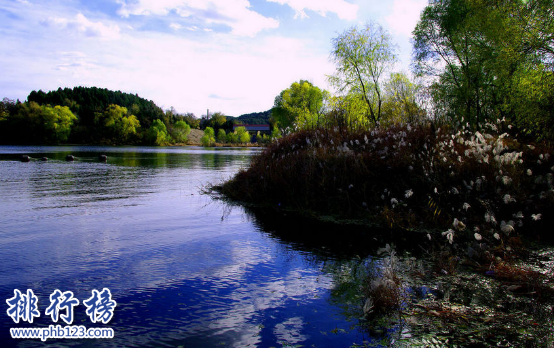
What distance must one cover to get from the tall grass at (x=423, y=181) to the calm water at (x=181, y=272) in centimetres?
196

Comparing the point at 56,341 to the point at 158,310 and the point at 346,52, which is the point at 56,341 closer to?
the point at 158,310

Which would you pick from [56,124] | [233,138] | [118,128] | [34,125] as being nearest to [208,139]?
[233,138]

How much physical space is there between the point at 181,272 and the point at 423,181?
7.44 m

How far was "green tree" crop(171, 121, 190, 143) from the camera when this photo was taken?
6225 inches

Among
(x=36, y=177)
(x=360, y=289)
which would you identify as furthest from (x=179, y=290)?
(x=36, y=177)

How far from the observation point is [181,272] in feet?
22.1

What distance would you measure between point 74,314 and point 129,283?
111 centimetres

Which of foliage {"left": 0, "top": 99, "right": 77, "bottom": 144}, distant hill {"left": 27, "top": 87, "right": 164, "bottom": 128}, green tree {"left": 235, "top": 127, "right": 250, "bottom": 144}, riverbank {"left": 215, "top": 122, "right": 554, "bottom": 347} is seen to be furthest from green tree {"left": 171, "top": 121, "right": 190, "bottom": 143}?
riverbank {"left": 215, "top": 122, "right": 554, "bottom": 347}

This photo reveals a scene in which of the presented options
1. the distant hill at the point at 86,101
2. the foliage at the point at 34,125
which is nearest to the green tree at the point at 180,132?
the distant hill at the point at 86,101

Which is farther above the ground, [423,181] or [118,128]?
[118,128]

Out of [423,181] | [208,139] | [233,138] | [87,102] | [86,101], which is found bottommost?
[423,181]

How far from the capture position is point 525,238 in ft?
28.8

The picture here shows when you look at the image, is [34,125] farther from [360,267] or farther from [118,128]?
[360,267]

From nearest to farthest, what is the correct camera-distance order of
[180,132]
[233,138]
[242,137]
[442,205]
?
1. [442,205]
2. [242,137]
3. [233,138]
4. [180,132]
